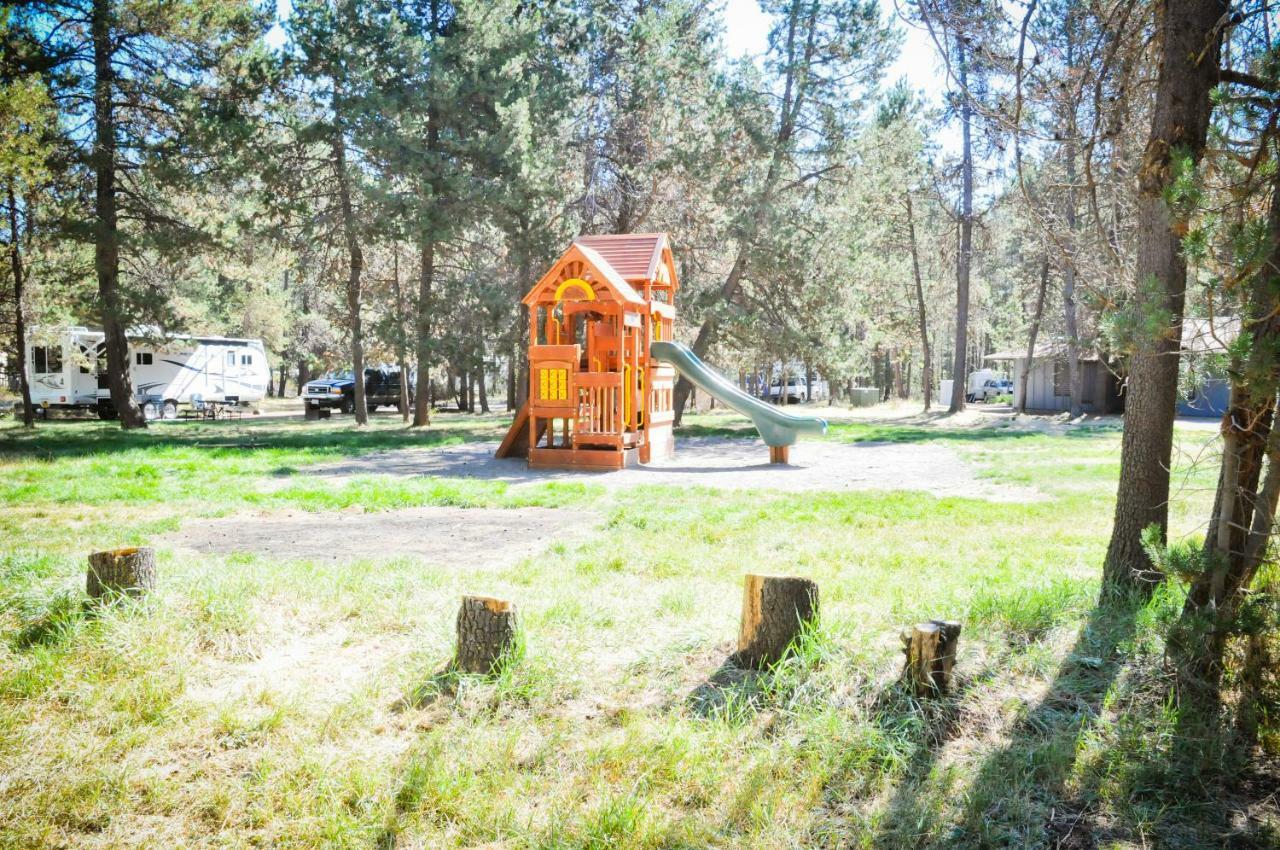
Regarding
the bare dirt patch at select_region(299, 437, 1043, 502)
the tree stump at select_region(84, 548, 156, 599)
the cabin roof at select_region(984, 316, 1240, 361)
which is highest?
the cabin roof at select_region(984, 316, 1240, 361)

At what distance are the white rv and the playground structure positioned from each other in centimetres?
1360

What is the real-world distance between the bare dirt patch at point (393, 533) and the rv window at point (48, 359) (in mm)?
21733

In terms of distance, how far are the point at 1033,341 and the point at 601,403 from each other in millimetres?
22273

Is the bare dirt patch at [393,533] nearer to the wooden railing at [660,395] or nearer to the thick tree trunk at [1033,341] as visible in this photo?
the wooden railing at [660,395]

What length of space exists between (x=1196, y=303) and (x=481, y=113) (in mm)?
17248

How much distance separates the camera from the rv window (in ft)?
80.1

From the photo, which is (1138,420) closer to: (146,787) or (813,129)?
(146,787)

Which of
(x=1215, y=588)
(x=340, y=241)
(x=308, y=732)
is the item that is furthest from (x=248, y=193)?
(x=1215, y=588)

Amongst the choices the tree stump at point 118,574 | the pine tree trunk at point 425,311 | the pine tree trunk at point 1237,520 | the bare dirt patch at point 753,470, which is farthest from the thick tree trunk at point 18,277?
the pine tree trunk at point 1237,520

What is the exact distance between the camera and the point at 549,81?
63.0ft

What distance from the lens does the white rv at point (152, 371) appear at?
24.5 metres

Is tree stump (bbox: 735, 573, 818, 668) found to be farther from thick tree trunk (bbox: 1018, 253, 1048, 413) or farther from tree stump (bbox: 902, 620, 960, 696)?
thick tree trunk (bbox: 1018, 253, 1048, 413)

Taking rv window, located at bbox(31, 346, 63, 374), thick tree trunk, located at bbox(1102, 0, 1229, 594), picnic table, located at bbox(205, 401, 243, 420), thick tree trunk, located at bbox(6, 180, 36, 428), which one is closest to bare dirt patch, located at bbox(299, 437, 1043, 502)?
thick tree trunk, located at bbox(1102, 0, 1229, 594)

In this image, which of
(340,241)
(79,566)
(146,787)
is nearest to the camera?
(146,787)
